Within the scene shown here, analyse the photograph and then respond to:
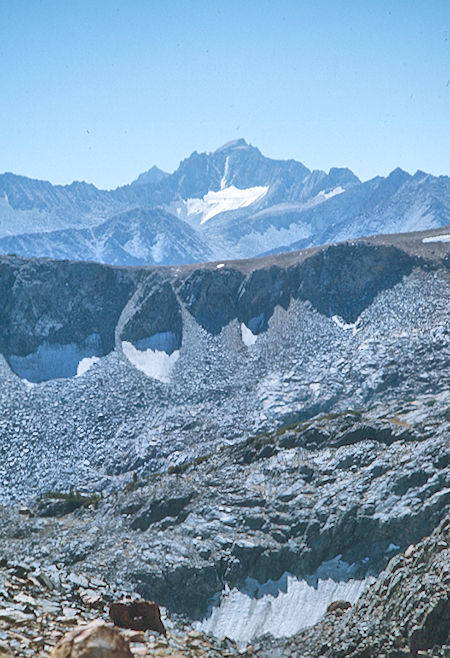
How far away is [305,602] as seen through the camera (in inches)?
1743

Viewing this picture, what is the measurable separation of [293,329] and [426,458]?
51878 mm

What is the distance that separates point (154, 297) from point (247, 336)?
71.7ft

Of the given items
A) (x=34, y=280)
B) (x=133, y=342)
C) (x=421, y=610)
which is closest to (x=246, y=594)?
(x=421, y=610)

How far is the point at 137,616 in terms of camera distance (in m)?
21.2

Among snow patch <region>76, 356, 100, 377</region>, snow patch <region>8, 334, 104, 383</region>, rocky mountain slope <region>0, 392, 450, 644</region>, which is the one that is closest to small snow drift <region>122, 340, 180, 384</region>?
snow patch <region>76, 356, 100, 377</region>

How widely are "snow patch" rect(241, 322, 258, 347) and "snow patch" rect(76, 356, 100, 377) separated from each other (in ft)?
77.7

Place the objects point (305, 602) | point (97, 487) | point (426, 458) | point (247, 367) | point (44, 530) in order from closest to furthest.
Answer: point (305, 602) < point (426, 458) < point (44, 530) < point (97, 487) < point (247, 367)

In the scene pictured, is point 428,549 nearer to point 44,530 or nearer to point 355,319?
point 44,530

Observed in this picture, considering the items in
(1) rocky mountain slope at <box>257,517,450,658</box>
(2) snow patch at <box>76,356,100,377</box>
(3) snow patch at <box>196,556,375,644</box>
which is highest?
(2) snow patch at <box>76,356,100,377</box>

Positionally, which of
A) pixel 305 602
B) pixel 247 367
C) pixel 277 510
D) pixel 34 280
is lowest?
pixel 305 602

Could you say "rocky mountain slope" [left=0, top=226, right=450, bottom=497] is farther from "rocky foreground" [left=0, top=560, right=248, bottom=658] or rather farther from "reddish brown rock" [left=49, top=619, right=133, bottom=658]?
"reddish brown rock" [left=49, top=619, right=133, bottom=658]

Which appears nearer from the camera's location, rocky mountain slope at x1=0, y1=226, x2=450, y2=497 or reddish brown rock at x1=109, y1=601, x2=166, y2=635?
reddish brown rock at x1=109, y1=601, x2=166, y2=635

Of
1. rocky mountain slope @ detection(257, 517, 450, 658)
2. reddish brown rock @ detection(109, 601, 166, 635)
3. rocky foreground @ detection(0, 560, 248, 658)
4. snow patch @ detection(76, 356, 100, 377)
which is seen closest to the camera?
rocky foreground @ detection(0, 560, 248, 658)

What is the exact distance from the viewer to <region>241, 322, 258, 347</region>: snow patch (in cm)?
10398
